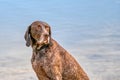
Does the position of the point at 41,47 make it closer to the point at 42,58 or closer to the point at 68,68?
the point at 42,58

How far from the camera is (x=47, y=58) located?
423 inches

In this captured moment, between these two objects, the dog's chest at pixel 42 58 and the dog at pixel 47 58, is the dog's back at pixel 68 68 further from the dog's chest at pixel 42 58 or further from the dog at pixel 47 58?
the dog's chest at pixel 42 58

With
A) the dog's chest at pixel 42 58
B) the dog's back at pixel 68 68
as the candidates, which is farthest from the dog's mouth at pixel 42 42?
the dog's back at pixel 68 68

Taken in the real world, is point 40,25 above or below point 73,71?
above

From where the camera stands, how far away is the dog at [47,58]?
10516 millimetres

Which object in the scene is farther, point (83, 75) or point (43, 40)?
point (83, 75)

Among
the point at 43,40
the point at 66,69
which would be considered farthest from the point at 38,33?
the point at 66,69

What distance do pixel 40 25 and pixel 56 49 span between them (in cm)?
68

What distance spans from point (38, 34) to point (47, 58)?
22.0 inches

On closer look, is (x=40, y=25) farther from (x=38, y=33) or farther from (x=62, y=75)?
(x=62, y=75)

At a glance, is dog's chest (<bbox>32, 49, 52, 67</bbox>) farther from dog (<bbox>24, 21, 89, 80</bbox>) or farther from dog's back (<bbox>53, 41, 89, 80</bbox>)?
dog's back (<bbox>53, 41, 89, 80</bbox>)

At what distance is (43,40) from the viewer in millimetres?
10484

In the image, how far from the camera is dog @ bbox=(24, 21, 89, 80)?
10516 mm

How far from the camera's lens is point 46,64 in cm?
1067
